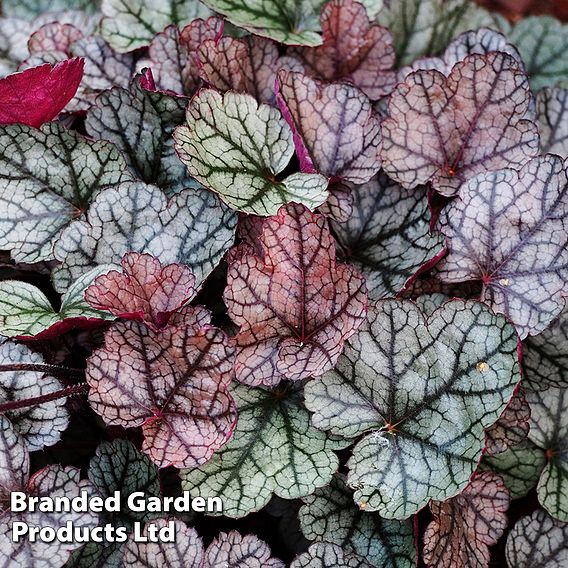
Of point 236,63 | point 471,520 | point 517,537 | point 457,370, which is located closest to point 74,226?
point 236,63

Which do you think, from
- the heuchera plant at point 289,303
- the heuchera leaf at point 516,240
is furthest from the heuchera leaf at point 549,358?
the heuchera leaf at point 516,240

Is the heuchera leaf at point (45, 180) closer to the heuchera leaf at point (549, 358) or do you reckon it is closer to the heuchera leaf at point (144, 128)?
the heuchera leaf at point (144, 128)

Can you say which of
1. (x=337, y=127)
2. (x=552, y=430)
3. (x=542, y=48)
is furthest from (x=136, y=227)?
(x=542, y=48)

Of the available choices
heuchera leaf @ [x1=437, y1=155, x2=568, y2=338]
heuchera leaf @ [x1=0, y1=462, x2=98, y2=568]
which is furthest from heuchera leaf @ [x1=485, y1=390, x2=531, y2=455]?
heuchera leaf @ [x1=0, y1=462, x2=98, y2=568]

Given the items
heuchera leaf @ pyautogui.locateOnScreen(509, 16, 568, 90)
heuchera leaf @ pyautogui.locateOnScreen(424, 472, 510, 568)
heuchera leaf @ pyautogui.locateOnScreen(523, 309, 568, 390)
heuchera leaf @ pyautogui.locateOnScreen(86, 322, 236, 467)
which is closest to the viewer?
heuchera leaf @ pyautogui.locateOnScreen(86, 322, 236, 467)

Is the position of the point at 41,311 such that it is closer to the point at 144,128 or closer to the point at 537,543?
the point at 144,128

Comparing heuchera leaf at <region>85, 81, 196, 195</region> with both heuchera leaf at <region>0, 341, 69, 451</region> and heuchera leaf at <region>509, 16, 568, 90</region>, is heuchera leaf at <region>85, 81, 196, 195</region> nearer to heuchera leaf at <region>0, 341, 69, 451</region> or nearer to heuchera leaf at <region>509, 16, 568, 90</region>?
heuchera leaf at <region>0, 341, 69, 451</region>
